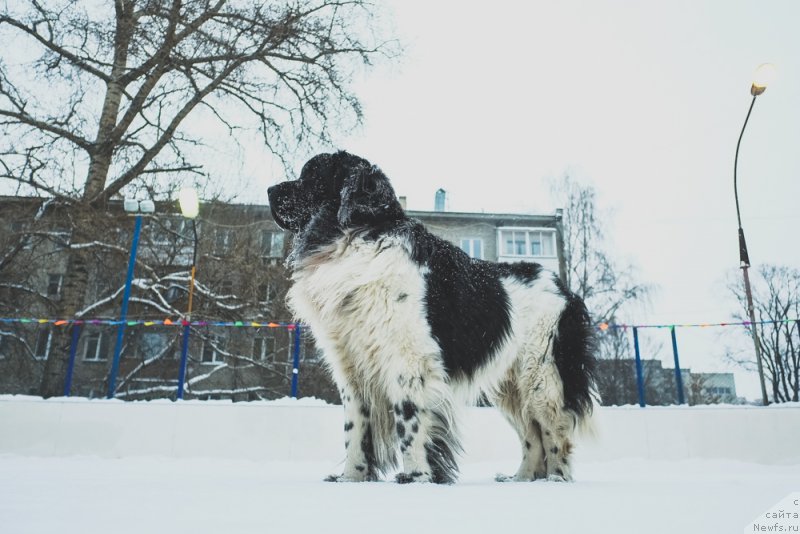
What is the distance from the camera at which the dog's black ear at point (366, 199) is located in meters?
3.06

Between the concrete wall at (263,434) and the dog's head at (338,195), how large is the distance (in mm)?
3891

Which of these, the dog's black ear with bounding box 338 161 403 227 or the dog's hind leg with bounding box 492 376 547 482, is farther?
the dog's hind leg with bounding box 492 376 547 482

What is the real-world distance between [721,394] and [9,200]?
18.3 m

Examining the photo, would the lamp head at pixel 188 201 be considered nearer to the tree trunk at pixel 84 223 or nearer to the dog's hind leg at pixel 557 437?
the tree trunk at pixel 84 223

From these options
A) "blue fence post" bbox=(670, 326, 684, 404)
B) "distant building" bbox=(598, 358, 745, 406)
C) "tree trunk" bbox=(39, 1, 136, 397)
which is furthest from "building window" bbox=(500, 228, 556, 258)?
"tree trunk" bbox=(39, 1, 136, 397)

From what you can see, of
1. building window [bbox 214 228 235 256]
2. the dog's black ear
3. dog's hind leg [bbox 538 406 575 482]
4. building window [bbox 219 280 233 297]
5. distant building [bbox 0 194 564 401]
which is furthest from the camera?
building window [bbox 214 228 235 256]

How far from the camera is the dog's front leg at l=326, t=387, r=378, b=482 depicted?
9.78ft

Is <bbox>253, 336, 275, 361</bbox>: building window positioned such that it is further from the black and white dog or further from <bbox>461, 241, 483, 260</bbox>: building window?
<bbox>461, 241, 483, 260</bbox>: building window

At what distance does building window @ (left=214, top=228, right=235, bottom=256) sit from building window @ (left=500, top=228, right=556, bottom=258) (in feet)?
63.9

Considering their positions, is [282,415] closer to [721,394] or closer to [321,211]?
[321,211]

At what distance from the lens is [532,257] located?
31.1 m

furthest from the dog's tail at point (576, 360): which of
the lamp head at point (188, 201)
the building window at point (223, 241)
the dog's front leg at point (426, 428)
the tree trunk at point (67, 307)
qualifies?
the building window at point (223, 241)

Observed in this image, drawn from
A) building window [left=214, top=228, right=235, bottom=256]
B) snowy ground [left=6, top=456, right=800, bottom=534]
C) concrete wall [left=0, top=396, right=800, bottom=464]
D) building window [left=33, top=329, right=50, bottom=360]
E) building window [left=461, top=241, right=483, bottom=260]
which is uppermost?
building window [left=461, top=241, right=483, bottom=260]

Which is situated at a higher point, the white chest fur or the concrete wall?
the white chest fur
